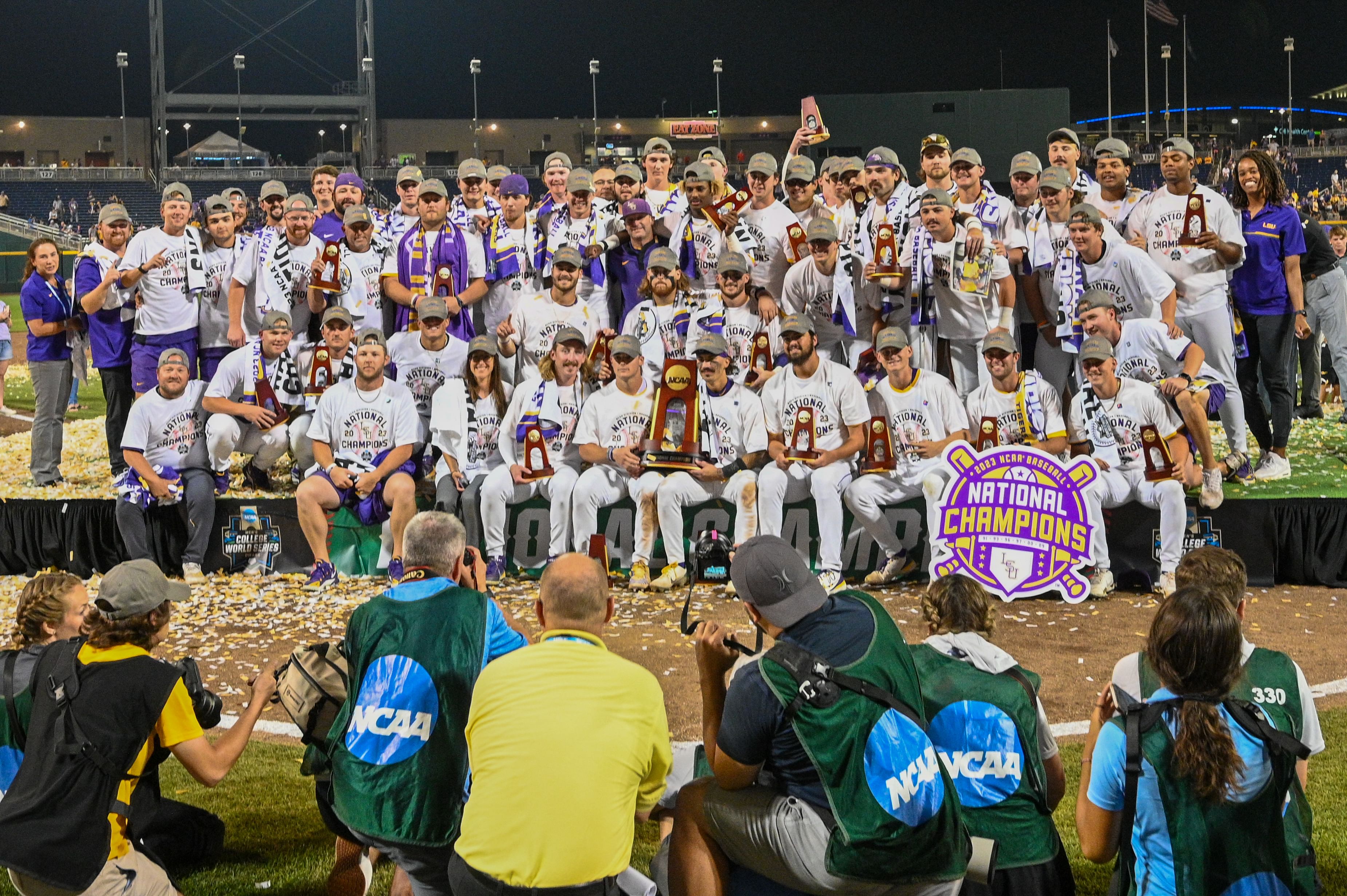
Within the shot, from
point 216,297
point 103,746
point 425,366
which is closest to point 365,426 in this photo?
point 425,366

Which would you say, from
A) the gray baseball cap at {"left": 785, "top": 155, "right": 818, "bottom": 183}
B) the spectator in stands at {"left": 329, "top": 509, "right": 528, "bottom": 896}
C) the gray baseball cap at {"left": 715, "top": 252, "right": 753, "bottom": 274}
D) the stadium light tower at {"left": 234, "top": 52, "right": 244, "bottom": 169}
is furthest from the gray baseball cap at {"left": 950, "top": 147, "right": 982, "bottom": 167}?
the stadium light tower at {"left": 234, "top": 52, "right": 244, "bottom": 169}

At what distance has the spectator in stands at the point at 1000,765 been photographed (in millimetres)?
3893

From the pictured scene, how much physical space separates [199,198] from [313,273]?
148 ft

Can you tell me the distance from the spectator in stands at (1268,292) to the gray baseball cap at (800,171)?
350 centimetres

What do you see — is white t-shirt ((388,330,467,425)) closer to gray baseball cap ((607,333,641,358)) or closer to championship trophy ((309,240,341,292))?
championship trophy ((309,240,341,292))

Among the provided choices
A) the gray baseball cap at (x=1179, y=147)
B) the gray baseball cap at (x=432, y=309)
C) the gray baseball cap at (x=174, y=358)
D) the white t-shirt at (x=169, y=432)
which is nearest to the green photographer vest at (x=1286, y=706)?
the gray baseball cap at (x=1179, y=147)

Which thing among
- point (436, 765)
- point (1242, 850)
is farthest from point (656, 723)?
point (1242, 850)

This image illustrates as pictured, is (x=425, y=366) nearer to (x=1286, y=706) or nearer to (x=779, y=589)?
(x=779, y=589)

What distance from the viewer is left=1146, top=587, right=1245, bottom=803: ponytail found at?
326 centimetres

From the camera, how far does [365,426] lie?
32.7 feet

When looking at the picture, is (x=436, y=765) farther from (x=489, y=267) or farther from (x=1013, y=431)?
(x=489, y=267)

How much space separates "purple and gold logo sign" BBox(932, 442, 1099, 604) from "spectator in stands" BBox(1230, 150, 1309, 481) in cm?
244

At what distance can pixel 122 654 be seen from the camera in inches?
162

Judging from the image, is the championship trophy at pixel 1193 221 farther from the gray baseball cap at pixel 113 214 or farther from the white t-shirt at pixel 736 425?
the gray baseball cap at pixel 113 214
